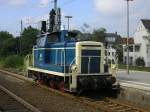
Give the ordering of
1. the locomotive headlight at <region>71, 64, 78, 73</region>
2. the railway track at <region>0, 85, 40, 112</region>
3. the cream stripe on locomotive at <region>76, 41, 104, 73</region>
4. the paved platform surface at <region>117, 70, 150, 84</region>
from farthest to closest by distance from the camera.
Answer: the paved platform surface at <region>117, 70, 150, 84</region> → the cream stripe on locomotive at <region>76, 41, 104, 73</region> → the locomotive headlight at <region>71, 64, 78, 73</region> → the railway track at <region>0, 85, 40, 112</region>

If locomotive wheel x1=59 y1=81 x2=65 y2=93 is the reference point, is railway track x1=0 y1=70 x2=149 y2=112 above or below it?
below

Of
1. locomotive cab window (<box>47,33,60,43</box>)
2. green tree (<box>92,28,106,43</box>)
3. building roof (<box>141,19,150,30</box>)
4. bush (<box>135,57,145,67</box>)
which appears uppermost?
building roof (<box>141,19,150,30</box>)

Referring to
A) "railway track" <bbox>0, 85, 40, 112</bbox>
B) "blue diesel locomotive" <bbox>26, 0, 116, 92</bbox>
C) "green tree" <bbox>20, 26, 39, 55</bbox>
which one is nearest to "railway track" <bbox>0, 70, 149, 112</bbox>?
"blue diesel locomotive" <bbox>26, 0, 116, 92</bbox>

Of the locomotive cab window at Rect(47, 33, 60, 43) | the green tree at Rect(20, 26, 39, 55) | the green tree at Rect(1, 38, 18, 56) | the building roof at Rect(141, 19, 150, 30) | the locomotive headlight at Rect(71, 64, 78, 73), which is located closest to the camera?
the locomotive headlight at Rect(71, 64, 78, 73)

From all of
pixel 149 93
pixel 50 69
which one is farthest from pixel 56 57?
pixel 149 93

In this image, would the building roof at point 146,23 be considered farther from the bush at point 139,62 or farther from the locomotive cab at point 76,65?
the locomotive cab at point 76,65

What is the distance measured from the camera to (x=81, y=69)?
60.8 feet

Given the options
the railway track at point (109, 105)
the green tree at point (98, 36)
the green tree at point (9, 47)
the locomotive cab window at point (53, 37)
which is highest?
the green tree at point (98, 36)

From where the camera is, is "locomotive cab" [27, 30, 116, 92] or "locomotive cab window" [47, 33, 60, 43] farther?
"locomotive cab window" [47, 33, 60, 43]

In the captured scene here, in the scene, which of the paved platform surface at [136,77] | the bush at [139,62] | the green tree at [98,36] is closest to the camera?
the paved platform surface at [136,77]

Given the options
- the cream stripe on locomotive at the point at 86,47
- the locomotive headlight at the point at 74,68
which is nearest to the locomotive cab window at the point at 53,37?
the cream stripe on locomotive at the point at 86,47

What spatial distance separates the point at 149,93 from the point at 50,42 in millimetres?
7554

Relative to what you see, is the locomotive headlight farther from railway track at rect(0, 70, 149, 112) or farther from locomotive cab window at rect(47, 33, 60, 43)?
locomotive cab window at rect(47, 33, 60, 43)

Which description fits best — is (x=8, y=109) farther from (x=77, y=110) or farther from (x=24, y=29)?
(x=24, y=29)
